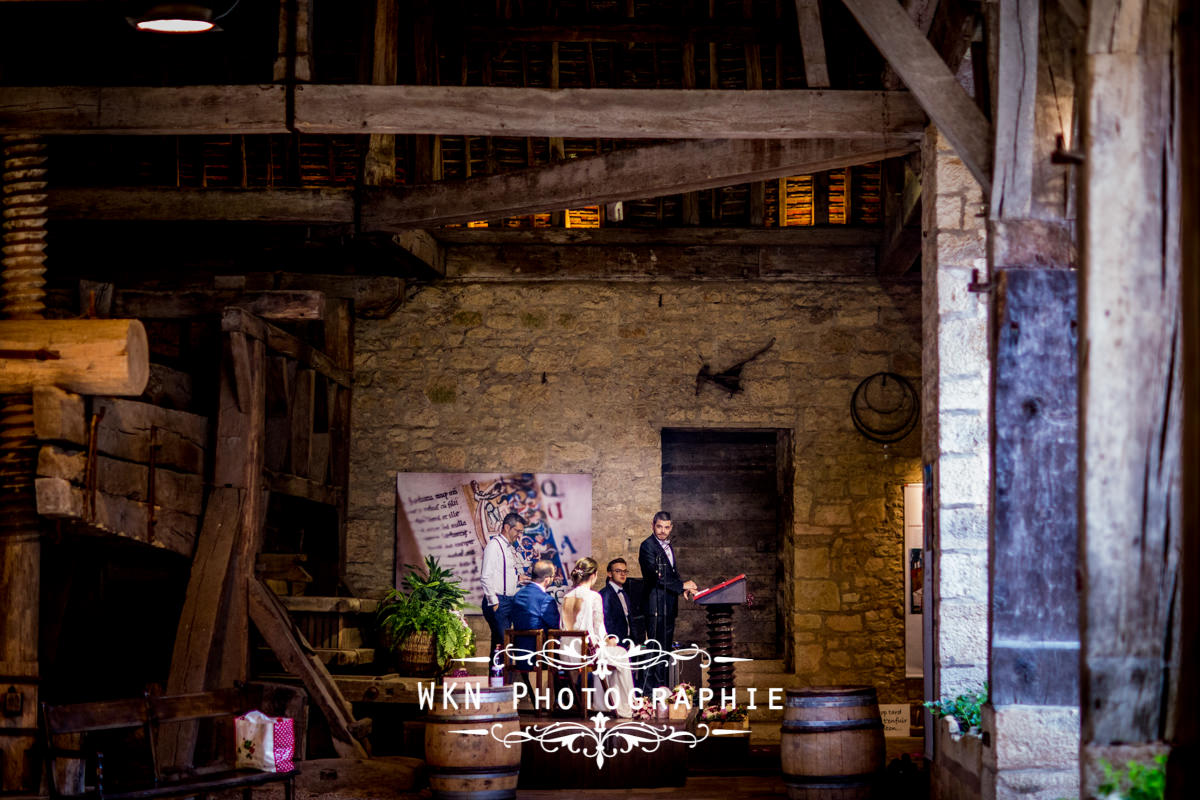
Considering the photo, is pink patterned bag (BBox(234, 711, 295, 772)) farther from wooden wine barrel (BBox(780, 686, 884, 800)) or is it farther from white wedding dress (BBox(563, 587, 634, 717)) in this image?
wooden wine barrel (BBox(780, 686, 884, 800))

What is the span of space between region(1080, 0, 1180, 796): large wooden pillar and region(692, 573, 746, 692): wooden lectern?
4.85 m

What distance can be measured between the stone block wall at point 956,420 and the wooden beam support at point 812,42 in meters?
0.70

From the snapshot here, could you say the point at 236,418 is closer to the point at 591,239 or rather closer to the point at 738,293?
the point at 591,239

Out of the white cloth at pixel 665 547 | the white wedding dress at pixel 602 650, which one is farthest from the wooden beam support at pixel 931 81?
the white cloth at pixel 665 547

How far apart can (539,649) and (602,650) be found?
42 cm

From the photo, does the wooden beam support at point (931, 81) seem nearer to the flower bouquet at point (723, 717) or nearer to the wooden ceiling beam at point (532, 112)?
the wooden ceiling beam at point (532, 112)

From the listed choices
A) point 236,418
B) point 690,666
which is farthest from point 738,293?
point 236,418

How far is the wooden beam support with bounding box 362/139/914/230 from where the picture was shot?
23.2ft

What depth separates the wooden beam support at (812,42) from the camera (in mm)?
6746

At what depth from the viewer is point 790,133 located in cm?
670

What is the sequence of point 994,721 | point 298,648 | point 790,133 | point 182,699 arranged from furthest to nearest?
point 298,648 < point 790,133 < point 182,699 < point 994,721

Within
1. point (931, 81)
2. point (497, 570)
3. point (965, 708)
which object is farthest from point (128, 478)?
point (931, 81)

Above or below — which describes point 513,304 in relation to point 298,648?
above

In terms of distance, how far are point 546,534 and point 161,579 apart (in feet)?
9.05
